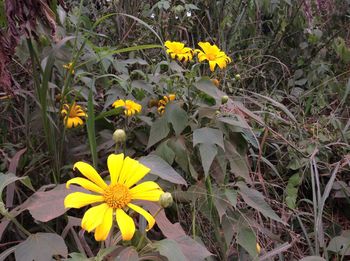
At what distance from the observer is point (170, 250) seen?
2.67 feet

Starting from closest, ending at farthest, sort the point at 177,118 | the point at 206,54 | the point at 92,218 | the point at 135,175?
the point at 92,218 → the point at 135,175 → the point at 177,118 → the point at 206,54

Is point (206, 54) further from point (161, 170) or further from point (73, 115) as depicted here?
point (161, 170)

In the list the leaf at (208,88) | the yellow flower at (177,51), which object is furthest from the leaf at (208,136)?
the yellow flower at (177,51)

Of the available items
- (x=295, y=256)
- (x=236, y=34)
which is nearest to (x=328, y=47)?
(x=236, y=34)

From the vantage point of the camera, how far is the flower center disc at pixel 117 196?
840mm

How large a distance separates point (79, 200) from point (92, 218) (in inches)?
1.7

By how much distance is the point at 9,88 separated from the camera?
1161 millimetres

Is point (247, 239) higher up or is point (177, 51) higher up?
point (177, 51)

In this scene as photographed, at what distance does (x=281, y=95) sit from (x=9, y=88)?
137cm

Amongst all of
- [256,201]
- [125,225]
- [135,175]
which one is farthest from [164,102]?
[125,225]

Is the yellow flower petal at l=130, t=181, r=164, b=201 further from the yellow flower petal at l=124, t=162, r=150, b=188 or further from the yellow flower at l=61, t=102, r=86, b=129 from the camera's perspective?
the yellow flower at l=61, t=102, r=86, b=129

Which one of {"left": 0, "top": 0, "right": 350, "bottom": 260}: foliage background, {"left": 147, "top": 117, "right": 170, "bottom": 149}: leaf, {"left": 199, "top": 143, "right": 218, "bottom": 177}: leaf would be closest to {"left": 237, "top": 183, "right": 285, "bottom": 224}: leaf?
{"left": 0, "top": 0, "right": 350, "bottom": 260}: foliage background

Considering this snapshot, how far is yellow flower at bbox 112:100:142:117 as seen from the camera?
1.29m

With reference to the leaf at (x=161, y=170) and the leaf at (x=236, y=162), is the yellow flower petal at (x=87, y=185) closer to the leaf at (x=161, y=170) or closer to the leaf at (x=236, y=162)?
the leaf at (x=161, y=170)
